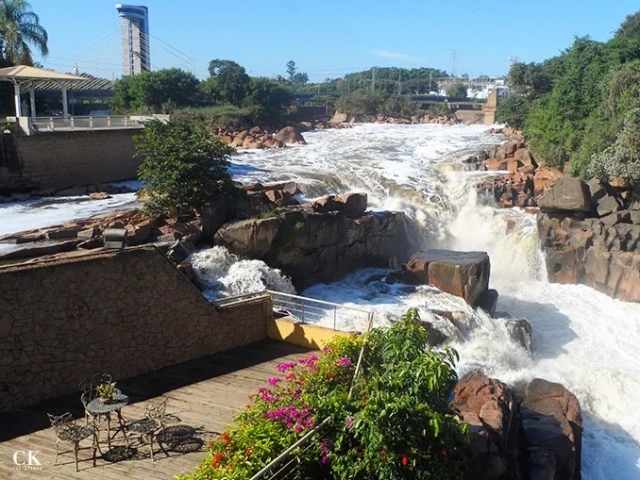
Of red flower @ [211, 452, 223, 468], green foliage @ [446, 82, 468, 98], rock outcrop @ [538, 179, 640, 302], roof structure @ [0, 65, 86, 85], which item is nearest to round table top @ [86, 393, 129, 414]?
red flower @ [211, 452, 223, 468]

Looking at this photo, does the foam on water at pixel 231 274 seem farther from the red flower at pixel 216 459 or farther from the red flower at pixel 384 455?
the red flower at pixel 384 455

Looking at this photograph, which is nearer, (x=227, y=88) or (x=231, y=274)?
(x=231, y=274)

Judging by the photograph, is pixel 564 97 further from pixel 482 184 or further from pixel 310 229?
pixel 310 229

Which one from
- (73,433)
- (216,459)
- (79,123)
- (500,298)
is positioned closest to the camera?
(216,459)

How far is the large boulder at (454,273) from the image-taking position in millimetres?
15422

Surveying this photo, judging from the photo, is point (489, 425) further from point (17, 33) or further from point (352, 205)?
point (17, 33)

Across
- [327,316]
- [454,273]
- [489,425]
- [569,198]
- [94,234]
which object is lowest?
[327,316]

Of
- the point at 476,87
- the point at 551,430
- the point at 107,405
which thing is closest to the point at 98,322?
the point at 107,405

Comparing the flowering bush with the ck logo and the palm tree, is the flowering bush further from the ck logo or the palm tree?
the palm tree

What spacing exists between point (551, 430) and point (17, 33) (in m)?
28.9

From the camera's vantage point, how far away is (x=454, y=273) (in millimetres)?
15516

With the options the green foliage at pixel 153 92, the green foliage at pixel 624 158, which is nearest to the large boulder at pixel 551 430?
the green foliage at pixel 624 158

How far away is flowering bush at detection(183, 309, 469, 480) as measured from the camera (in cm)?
574

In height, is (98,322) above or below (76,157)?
below
